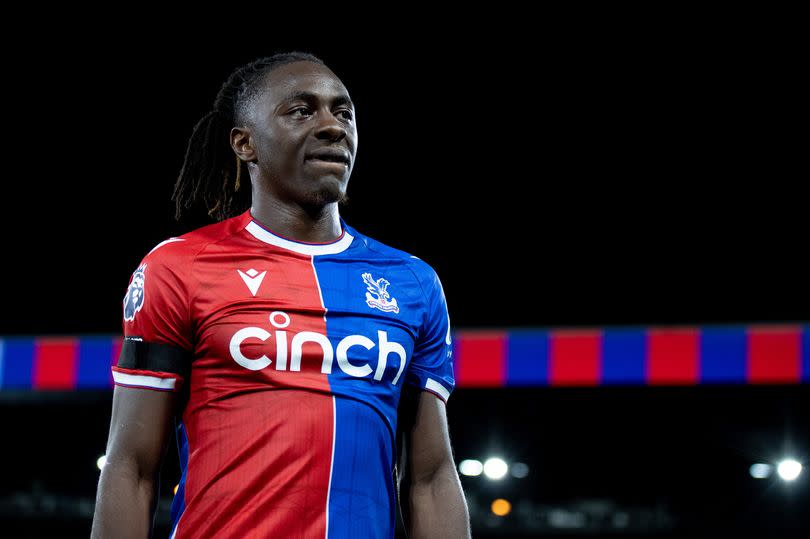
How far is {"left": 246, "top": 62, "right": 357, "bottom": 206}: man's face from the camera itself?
5.33 ft

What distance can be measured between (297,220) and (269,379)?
322 millimetres

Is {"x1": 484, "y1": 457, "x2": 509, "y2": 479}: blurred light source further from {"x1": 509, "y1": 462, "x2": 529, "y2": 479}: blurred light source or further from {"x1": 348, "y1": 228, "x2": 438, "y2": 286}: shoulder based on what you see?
{"x1": 348, "y1": 228, "x2": 438, "y2": 286}: shoulder

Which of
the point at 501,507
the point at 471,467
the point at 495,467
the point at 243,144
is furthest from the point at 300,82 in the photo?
the point at 501,507

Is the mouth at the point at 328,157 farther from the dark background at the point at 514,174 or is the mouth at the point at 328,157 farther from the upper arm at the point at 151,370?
the dark background at the point at 514,174

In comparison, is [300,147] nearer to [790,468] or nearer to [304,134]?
[304,134]

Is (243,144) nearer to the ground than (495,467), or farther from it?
farther from it

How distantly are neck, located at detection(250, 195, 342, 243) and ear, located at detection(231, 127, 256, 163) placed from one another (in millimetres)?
94

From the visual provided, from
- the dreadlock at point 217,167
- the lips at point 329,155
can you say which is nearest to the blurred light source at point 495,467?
the dreadlock at point 217,167

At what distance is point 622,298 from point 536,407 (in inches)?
32.9

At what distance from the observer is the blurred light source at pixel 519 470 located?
8.34 m

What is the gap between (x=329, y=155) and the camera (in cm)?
162

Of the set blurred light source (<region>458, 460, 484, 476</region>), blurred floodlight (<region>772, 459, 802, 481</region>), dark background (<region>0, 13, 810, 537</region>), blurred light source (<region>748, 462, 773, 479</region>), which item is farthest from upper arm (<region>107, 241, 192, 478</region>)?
blurred light source (<region>748, 462, 773, 479</region>)

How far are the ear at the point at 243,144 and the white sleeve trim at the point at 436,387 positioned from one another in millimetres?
490

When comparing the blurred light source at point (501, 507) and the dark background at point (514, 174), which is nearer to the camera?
the dark background at point (514, 174)
